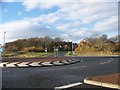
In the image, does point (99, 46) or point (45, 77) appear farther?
point (99, 46)

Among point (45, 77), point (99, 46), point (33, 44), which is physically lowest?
point (45, 77)

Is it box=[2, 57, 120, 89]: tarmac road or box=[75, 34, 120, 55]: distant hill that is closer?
box=[2, 57, 120, 89]: tarmac road

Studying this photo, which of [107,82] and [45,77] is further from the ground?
[107,82]

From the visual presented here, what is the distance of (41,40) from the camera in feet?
344

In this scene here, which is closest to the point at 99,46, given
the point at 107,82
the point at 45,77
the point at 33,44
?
the point at 33,44

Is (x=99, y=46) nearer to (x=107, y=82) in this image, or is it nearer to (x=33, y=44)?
(x=33, y=44)

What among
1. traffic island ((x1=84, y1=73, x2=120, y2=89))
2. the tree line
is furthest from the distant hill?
traffic island ((x1=84, y1=73, x2=120, y2=89))

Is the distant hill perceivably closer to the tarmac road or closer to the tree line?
the tree line

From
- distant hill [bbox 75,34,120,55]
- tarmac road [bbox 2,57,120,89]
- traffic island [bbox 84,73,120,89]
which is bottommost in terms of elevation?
tarmac road [bbox 2,57,120,89]

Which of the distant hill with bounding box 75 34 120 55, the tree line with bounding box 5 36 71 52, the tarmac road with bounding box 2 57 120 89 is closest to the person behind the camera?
the tarmac road with bounding box 2 57 120 89

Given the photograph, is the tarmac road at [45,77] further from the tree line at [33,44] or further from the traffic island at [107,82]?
the tree line at [33,44]

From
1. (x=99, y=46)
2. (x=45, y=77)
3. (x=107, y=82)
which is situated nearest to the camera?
(x=107, y=82)

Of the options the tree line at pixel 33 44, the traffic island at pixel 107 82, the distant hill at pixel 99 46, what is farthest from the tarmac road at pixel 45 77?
the tree line at pixel 33 44

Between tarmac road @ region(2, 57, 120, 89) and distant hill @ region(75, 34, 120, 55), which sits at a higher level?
distant hill @ region(75, 34, 120, 55)
